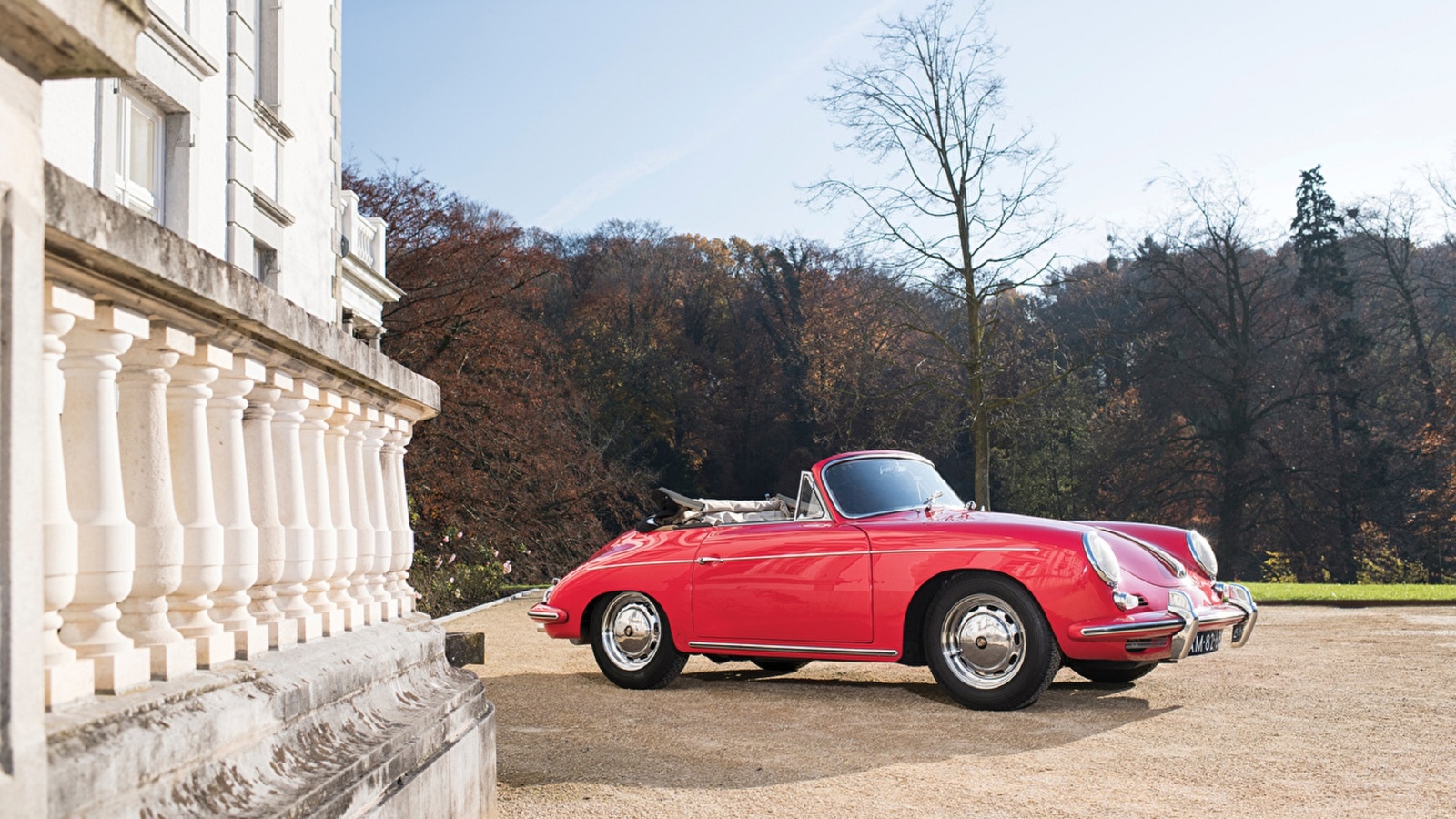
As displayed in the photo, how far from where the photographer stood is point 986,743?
225 inches

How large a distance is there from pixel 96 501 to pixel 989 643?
211 inches

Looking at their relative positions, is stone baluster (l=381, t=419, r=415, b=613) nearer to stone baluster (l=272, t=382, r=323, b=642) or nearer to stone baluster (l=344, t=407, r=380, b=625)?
stone baluster (l=344, t=407, r=380, b=625)

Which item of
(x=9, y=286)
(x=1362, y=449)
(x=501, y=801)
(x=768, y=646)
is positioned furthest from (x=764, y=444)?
(x=9, y=286)

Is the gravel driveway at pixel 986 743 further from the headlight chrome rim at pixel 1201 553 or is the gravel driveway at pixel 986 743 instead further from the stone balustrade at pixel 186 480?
the stone balustrade at pixel 186 480

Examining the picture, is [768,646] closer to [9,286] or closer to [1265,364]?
[9,286]

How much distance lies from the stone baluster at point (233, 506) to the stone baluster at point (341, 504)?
2.54 ft

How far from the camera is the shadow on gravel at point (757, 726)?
5180 millimetres

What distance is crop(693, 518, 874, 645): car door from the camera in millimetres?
7156

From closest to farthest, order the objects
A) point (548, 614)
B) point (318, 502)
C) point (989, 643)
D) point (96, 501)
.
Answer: point (96, 501), point (318, 502), point (989, 643), point (548, 614)

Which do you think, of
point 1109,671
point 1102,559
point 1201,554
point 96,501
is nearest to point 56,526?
point 96,501

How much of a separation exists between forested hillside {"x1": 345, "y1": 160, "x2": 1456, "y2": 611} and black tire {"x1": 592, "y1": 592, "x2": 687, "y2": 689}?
9.90 meters

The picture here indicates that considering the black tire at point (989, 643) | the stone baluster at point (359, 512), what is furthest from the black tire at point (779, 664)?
the stone baluster at point (359, 512)

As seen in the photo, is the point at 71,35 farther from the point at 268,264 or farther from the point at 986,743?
the point at 268,264

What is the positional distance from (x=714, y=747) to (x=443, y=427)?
726 inches
